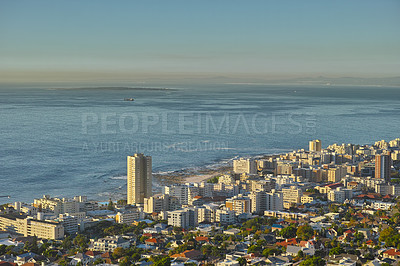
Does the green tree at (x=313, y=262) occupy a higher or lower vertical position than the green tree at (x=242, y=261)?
higher

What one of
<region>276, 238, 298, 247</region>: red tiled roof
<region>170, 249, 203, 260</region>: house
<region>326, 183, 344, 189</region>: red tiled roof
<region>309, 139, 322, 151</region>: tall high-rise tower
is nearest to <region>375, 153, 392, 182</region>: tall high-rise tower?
<region>326, 183, 344, 189</region>: red tiled roof

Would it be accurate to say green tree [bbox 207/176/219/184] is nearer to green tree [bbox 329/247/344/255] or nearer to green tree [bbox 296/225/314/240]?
green tree [bbox 296/225/314/240]

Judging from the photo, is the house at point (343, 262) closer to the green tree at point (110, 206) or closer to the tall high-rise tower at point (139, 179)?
the green tree at point (110, 206)

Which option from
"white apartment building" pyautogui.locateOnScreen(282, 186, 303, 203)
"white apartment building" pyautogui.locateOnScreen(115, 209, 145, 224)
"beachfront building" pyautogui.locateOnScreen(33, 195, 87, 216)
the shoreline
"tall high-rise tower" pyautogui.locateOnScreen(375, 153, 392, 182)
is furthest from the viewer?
"tall high-rise tower" pyautogui.locateOnScreen(375, 153, 392, 182)

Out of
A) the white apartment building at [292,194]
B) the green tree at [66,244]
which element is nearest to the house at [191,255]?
the green tree at [66,244]

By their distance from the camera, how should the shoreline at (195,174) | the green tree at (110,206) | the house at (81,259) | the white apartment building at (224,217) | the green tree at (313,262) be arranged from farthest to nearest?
the shoreline at (195,174)
the green tree at (110,206)
the white apartment building at (224,217)
the house at (81,259)
the green tree at (313,262)

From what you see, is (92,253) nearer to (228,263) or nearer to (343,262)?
(228,263)

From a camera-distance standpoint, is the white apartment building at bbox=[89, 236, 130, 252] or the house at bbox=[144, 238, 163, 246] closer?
the white apartment building at bbox=[89, 236, 130, 252]

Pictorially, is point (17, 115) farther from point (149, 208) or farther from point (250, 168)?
point (149, 208)
